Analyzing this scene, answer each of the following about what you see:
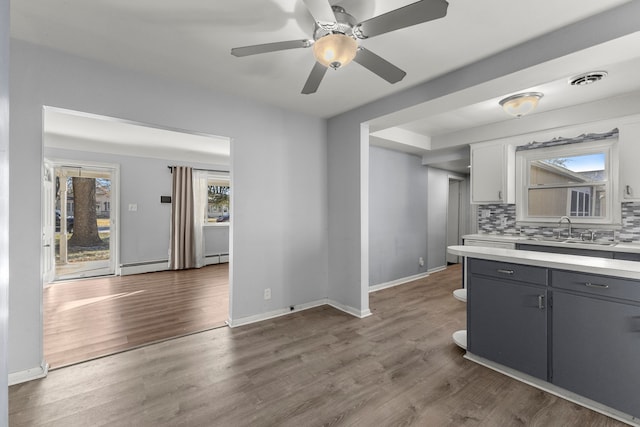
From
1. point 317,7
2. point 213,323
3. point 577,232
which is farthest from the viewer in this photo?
point 577,232

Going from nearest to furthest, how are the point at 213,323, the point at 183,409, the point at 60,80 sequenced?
1. the point at 183,409
2. the point at 60,80
3. the point at 213,323

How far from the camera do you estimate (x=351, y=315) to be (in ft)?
11.6

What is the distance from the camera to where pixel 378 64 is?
1.90m

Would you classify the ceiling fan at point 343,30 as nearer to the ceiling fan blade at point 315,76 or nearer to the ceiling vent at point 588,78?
the ceiling fan blade at point 315,76

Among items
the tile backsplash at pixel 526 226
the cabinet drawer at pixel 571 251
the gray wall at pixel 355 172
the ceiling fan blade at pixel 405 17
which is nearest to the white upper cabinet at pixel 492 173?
the tile backsplash at pixel 526 226

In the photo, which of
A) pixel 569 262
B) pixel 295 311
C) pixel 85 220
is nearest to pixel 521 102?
pixel 569 262

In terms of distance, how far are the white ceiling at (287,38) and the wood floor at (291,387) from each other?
2.38 meters

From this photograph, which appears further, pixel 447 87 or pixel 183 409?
pixel 447 87

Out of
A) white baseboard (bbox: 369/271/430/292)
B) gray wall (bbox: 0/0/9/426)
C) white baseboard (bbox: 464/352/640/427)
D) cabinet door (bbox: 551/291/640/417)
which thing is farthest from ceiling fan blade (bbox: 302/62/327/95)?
white baseboard (bbox: 369/271/430/292)

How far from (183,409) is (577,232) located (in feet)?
15.7

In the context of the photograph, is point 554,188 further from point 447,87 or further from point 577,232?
point 447,87

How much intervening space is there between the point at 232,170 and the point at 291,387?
2199 millimetres

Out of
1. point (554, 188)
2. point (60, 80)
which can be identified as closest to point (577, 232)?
point (554, 188)

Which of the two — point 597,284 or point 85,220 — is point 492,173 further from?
point 85,220
